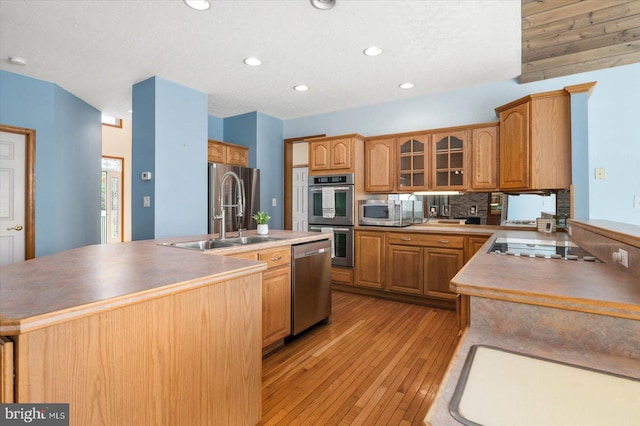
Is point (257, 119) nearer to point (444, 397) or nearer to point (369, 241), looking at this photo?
point (369, 241)

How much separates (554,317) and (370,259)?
10.1ft

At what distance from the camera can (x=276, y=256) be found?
2.41 m

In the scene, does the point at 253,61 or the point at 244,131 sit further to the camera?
the point at 244,131

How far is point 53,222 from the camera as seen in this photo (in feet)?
12.0

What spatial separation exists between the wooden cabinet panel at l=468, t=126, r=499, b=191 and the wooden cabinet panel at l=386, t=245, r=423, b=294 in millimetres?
1022

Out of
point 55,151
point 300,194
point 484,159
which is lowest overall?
point 300,194

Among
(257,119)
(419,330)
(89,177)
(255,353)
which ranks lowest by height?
(419,330)

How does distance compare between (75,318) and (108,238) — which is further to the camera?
(108,238)

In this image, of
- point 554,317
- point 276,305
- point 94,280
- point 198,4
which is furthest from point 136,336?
point 198,4

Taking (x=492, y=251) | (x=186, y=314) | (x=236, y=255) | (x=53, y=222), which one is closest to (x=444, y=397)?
(x=186, y=314)

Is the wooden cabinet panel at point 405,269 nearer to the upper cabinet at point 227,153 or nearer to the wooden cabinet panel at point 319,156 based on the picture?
the wooden cabinet panel at point 319,156

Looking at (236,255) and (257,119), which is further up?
(257,119)

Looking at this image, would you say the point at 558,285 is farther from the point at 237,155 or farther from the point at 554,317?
the point at 237,155

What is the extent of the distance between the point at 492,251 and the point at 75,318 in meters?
1.87
